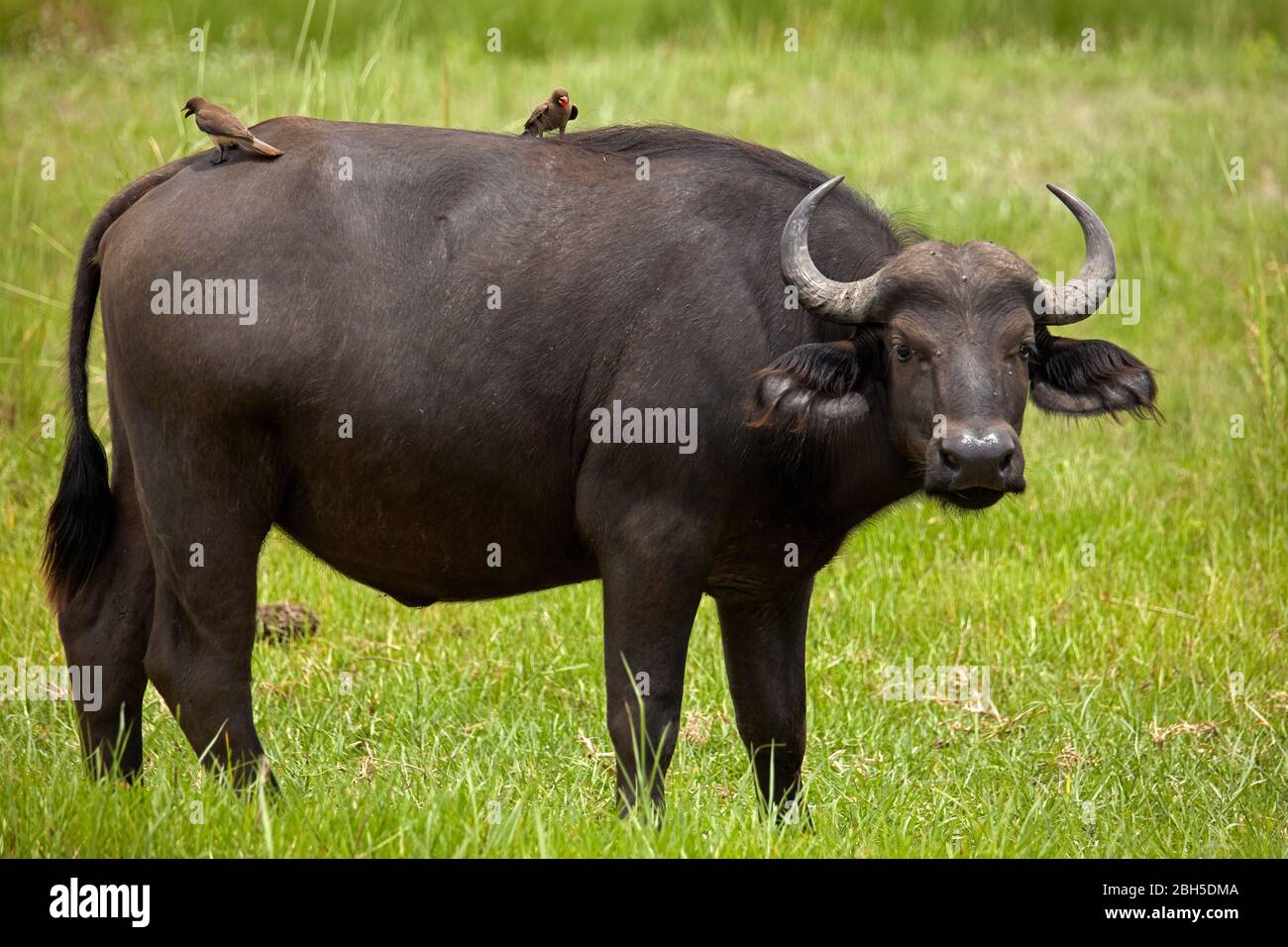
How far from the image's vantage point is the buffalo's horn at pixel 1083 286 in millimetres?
5355

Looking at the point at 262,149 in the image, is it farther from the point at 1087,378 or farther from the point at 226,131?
the point at 1087,378

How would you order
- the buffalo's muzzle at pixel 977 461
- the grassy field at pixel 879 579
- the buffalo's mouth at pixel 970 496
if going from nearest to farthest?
the buffalo's muzzle at pixel 977 461
the buffalo's mouth at pixel 970 496
the grassy field at pixel 879 579

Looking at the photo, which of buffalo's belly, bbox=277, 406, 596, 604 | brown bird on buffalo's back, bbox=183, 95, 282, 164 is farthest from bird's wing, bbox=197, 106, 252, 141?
buffalo's belly, bbox=277, 406, 596, 604

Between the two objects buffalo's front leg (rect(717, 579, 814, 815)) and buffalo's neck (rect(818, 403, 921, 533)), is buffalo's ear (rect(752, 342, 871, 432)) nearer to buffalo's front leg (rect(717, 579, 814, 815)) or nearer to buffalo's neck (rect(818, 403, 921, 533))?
buffalo's neck (rect(818, 403, 921, 533))

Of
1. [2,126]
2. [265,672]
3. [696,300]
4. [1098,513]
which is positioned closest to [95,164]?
[2,126]

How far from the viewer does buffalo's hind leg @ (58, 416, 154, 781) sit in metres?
6.02

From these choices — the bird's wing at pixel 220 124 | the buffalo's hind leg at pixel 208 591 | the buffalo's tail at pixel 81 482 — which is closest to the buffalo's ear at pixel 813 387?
the buffalo's hind leg at pixel 208 591

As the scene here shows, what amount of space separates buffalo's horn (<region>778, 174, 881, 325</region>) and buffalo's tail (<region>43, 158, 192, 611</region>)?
2.25m

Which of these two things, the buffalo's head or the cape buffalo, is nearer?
the buffalo's head

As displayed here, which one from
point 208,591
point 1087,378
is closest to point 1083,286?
point 1087,378

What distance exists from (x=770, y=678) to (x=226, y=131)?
2660 mm

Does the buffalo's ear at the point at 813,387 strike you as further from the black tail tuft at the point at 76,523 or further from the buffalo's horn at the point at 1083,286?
the black tail tuft at the point at 76,523

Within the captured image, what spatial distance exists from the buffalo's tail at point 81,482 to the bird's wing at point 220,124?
41 centimetres

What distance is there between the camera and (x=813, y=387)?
17.4ft
